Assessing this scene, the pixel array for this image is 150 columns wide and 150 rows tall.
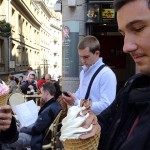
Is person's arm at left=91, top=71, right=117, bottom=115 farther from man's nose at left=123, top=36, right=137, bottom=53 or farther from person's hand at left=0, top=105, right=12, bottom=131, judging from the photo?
man's nose at left=123, top=36, right=137, bottom=53

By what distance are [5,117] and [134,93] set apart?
1058 millimetres

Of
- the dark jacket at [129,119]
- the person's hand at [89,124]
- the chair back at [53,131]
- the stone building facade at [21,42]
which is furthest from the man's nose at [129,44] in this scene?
the stone building facade at [21,42]

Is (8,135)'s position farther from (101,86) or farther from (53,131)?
(53,131)

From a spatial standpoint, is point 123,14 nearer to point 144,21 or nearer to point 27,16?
point 144,21

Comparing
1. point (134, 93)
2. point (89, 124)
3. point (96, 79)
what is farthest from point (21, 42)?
point (134, 93)

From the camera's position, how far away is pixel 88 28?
7.45 m

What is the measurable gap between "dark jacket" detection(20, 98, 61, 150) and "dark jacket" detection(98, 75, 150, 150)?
320 centimetres

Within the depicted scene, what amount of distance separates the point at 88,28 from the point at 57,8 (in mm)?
1556

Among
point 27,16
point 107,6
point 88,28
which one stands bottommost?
point 88,28

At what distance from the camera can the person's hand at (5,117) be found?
1966mm

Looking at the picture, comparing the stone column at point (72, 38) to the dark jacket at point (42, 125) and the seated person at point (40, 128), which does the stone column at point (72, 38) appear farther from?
the dark jacket at point (42, 125)

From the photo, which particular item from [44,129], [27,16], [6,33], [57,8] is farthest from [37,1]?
[44,129]

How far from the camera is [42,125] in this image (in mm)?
4504

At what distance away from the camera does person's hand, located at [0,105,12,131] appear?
1.97 m
